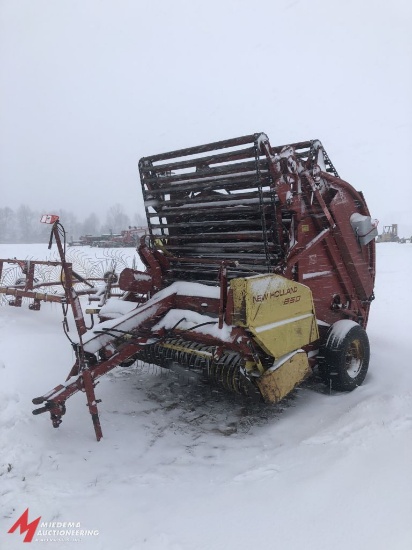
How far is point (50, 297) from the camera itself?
717 centimetres

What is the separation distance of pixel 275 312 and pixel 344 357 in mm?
1128

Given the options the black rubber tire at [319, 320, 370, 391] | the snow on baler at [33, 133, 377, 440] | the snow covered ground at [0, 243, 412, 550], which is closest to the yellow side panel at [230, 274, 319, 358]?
the snow on baler at [33, 133, 377, 440]

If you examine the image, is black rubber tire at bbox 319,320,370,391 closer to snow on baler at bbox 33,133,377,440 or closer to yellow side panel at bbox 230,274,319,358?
snow on baler at bbox 33,133,377,440

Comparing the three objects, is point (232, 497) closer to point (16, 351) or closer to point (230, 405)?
point (230, 405)

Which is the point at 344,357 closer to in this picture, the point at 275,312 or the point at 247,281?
the point at 275,312

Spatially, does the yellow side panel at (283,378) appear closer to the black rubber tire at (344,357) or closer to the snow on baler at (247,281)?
the snow on baler at (247,281)

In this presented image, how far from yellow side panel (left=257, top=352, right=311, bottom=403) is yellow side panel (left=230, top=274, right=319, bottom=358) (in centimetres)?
11

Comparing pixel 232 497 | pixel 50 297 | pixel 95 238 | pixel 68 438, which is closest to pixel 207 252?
pixel 68 438

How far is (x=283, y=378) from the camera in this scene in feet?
12.6

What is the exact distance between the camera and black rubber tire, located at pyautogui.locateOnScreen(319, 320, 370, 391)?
4.46 meters

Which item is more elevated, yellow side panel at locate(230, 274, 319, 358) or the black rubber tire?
yellow side panel at locate(230, 274, 319, 358)

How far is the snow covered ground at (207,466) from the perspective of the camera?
7.87 ft

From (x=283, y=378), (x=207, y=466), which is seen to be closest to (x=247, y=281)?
(x=283, y=378)

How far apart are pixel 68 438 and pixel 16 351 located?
7.41ft
